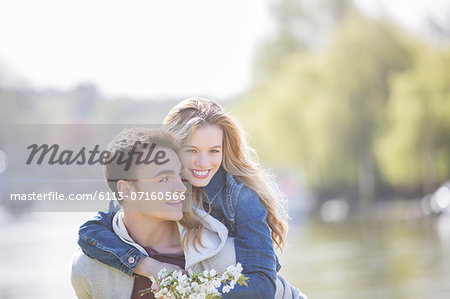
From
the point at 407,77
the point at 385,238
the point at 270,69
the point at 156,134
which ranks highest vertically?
the point at 270,69

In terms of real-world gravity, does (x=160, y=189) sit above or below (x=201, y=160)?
below

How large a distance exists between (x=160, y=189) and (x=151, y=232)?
0.62 feet

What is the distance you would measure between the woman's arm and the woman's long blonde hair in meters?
0.25

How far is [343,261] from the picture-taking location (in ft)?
37.1

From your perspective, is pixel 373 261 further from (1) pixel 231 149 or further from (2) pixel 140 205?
(2) pixel 140 205

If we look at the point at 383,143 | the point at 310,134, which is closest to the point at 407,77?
→ the point at 383,143

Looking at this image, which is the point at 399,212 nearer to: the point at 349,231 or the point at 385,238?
the point at 349,231

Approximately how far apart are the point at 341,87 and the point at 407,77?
205 cm

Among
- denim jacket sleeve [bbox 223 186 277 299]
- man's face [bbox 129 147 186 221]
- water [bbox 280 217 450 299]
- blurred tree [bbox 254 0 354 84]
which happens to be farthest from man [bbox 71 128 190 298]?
blurred tree [bbox 254 0 354 84]

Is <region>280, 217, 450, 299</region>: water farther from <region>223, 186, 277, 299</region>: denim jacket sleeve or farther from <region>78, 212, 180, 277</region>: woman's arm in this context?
<region>78, 212, 180, 277</region>: woman's arm

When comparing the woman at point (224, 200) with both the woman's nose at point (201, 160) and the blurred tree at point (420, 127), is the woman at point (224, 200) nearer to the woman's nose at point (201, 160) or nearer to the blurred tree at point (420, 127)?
the woman's nose at point (201, 160)

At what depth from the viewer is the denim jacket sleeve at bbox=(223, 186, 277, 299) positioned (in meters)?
3.14

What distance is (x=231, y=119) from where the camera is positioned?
3500mm

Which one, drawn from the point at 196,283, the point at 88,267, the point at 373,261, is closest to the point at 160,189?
Answer: the point at 88,267
